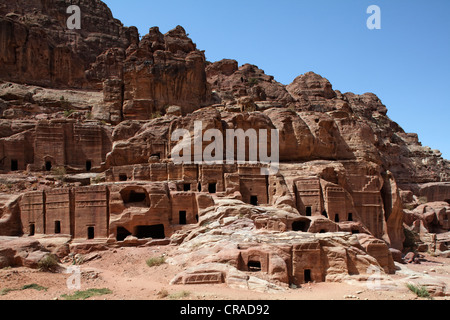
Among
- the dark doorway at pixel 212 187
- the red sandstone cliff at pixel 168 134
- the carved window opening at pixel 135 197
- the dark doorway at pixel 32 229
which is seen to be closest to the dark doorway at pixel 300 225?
the red sandstone cliff at pixel 168 134

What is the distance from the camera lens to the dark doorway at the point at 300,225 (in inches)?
1138

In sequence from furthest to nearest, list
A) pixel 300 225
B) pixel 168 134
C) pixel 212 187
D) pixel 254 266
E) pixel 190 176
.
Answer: pixel 168 134, pixel 212 187, pixel 190 176, pixel 300 225, pixel 254 266

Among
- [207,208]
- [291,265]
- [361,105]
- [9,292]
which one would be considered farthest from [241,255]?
[361,105]

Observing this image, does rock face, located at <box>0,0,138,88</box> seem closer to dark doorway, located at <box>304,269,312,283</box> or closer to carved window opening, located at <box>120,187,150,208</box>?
carved window opening, located at <box>120,187,150,208</box>

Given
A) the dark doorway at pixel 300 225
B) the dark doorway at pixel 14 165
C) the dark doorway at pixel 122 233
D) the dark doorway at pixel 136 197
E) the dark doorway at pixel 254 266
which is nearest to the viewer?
the dark doorway at pixel 254 266

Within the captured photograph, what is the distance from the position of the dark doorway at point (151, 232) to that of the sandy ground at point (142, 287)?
448 centimetres

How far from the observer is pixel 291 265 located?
21891 mm

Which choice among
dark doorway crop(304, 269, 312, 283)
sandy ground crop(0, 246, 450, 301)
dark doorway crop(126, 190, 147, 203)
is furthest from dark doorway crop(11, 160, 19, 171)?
dark doorway crop(304, 269, 312, 283)

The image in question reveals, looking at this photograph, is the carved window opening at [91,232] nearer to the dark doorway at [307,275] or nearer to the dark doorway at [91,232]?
the dark doorway at [91,232]

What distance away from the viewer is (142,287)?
19234mm

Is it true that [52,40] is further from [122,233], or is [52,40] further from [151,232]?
[122,233]

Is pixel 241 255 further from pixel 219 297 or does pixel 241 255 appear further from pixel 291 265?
pixel 219 297

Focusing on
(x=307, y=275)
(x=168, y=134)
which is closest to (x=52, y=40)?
(x=168, y=134)

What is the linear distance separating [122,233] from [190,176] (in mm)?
6383
